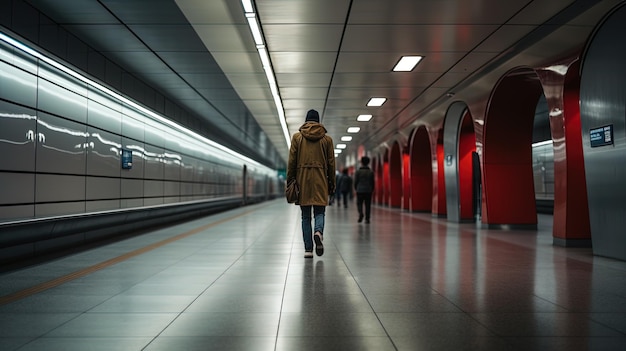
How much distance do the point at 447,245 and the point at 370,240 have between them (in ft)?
4.97

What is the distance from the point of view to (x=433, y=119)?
16734mm

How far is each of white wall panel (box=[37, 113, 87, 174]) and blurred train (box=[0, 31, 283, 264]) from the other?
0.05 feet

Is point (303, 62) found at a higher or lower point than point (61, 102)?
higher

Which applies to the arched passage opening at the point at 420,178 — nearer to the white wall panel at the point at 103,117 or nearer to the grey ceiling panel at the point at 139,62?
the grey ceiling panel at the point at 139,62

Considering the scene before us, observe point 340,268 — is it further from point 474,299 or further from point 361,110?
point 361,110

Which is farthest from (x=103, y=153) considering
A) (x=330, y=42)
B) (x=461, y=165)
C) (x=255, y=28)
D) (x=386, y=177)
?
(x=386, y=177)

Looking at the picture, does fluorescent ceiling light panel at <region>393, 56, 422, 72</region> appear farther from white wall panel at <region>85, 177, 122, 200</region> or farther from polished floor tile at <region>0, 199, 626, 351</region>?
white wall panel at <region>85, 177, 122, 200</region>

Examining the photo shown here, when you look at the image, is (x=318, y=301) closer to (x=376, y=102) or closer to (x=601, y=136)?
(x=601, y=136)

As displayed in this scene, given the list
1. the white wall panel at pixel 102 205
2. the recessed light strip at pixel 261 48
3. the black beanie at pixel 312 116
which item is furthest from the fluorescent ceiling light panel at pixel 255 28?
the white wall panel at pixel 102 205

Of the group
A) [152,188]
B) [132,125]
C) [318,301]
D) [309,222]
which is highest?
[132,125]

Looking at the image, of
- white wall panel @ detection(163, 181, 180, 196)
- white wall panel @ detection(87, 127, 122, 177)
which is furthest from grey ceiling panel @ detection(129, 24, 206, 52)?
white wall panel @ detection(163, 181, 180, 196)

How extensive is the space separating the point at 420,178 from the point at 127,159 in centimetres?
1284

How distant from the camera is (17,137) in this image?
7105mm

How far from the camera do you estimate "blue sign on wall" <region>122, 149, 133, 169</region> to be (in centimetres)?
1172
